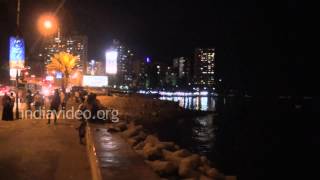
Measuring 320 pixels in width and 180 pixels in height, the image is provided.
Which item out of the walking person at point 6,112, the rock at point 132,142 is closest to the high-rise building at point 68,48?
the walking person at point 6,112

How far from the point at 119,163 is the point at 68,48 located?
306 ft

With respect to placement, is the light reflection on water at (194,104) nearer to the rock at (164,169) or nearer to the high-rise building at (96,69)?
the high-rise building at (96,69)

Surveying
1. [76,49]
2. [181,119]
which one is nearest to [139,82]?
[76,49]

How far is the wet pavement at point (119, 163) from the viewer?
32.5 ft

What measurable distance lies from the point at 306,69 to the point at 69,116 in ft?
397

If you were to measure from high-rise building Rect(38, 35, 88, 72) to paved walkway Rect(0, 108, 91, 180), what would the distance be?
220 ft

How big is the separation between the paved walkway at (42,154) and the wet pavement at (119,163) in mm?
696

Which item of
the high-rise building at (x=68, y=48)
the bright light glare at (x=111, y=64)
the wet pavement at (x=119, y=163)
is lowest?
the wet pavement at (x=119, y=163)

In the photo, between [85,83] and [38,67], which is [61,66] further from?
[38,67]

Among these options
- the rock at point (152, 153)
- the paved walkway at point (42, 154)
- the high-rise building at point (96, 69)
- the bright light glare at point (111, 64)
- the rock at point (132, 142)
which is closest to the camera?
the paved walkway at point (42, 154)

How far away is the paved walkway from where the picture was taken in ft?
41.3

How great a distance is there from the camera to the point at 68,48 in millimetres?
102125

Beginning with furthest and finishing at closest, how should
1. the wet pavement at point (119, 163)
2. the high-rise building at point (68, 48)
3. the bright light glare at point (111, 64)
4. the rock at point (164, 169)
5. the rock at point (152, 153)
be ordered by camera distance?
the high-rise building at point (68, 48) < the bright light glare at point (111, 64) < the rock at point (152, 153) < the rock at point (164, 169) < the wet pavement at point (119, 163)

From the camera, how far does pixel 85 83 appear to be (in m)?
64.9
